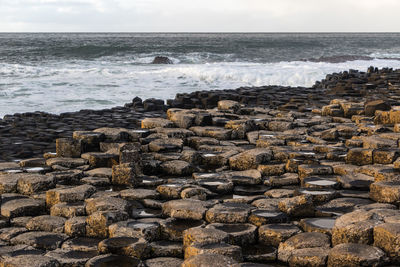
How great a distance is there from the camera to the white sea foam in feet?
44.4

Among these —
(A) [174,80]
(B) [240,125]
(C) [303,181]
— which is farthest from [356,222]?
(A) [174,80]

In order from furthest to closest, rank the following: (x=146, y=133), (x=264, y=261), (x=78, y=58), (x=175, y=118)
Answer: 1. (x=78, y=58)
2. (x=175, y=118)
3. (x=146, y=133)
4. (x=264, y=261)

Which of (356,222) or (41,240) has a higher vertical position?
(356,222)

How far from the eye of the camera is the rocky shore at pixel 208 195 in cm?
304

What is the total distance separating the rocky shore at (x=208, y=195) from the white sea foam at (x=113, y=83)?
604 cm

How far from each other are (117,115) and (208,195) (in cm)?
591

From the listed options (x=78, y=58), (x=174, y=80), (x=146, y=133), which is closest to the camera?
(x=146, y=133)

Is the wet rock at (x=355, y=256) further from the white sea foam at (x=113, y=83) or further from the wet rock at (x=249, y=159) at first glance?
the white sea foam at (x=113, y=83)

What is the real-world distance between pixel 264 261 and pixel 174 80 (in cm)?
1579

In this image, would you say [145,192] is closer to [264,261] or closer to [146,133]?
[264,261]

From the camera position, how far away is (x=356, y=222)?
Result: 3.11 m

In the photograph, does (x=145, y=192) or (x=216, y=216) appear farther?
(x=145, y=192)

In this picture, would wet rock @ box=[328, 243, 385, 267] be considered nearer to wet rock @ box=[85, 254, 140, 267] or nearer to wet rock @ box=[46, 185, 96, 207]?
wet rock @ box=[85, 254, 140, 267]

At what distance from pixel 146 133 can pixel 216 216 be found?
9.70 ft
